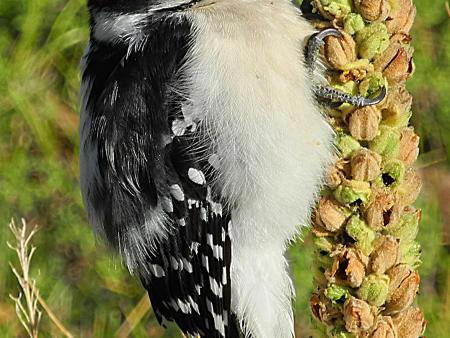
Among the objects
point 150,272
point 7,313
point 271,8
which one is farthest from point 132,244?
point 7,313

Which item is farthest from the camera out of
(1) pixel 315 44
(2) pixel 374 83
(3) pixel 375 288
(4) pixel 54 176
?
(4) pixel 54 176

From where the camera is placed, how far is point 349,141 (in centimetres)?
211

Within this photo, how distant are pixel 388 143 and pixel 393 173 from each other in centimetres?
6

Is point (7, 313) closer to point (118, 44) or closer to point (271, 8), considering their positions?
point (118, 44)

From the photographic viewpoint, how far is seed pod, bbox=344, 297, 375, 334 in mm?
2016

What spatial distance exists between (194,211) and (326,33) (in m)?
0.71

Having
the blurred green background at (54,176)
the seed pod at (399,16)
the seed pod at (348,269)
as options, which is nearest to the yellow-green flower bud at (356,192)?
the seed pod at (348,269)

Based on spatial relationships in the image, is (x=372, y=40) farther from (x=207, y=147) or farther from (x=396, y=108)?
(x=207, y=147)

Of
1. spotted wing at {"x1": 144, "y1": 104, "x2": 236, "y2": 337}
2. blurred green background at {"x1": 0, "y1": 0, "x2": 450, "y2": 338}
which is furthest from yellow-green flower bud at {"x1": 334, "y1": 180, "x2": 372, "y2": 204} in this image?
blurred green background at {"x1": 0, "y1": 0, "x2": 450, "y2": 338}

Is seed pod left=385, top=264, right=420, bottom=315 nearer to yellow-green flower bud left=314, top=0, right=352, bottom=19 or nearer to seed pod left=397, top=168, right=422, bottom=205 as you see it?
seed pod left=397, top=168, right=422, bottom=205

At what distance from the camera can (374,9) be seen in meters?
2.04

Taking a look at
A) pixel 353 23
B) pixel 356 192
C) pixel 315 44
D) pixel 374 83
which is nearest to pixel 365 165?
pixel 356 192

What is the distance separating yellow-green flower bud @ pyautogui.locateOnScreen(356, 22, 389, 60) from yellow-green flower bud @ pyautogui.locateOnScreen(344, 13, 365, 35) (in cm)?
1

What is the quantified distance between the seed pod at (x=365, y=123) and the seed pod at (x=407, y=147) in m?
0.06
